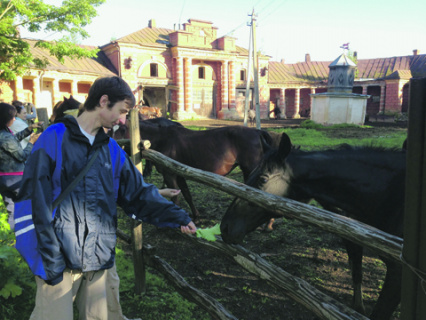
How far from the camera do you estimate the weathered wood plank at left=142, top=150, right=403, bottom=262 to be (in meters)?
1.49

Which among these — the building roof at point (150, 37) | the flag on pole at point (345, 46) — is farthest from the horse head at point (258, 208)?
the building roof at point (150, 37)

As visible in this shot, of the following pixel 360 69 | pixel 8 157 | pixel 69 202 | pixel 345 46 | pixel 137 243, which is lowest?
pixel 137 243

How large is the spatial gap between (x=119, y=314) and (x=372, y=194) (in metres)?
2.12

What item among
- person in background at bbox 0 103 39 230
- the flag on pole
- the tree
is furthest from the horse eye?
the flag on pole

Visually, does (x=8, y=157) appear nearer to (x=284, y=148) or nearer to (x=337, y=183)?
(x=284, y=148)

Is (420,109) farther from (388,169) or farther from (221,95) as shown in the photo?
(221,95)

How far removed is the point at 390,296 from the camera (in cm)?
234

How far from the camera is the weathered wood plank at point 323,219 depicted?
4.90ft

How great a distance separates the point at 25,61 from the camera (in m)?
15.2

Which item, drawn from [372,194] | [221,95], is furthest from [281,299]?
[221,95]

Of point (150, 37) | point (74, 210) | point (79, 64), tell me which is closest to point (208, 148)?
point (74, 210)

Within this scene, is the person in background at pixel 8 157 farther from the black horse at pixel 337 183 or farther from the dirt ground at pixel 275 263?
the black horse at pixel 337 183

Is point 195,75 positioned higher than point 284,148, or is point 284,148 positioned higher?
point 195,75

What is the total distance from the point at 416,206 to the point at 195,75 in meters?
33.8
